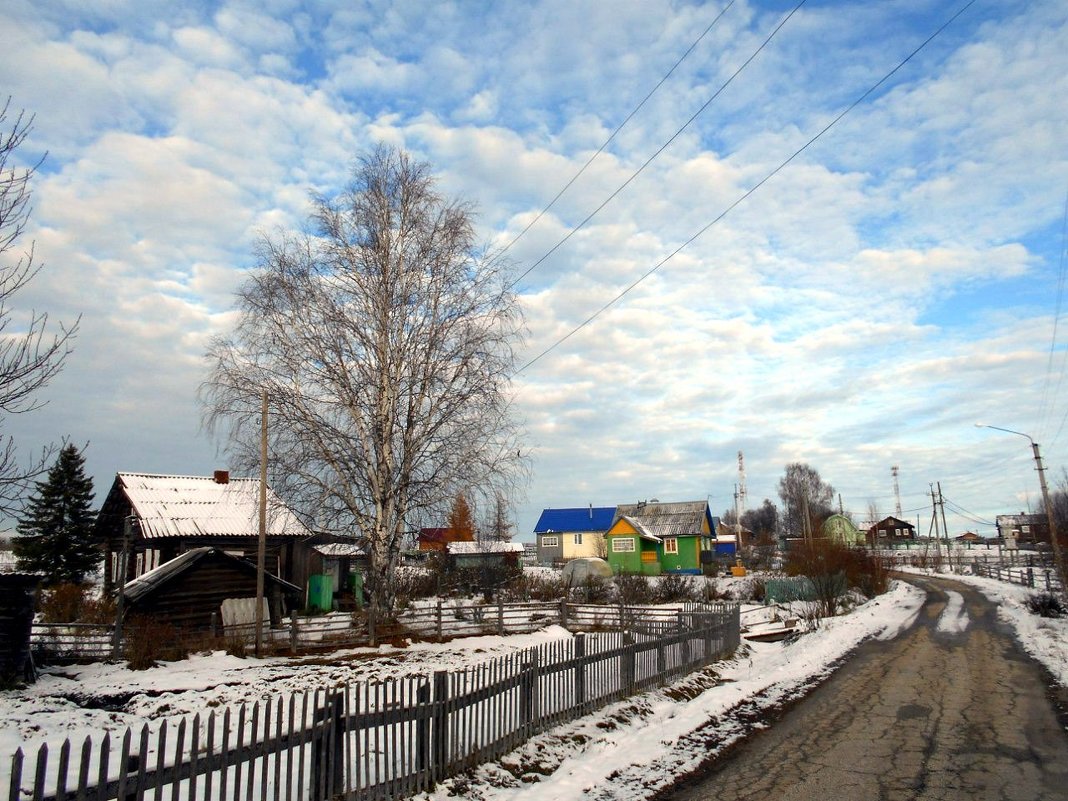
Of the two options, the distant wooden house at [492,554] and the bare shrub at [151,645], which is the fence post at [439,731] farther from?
the distant wooden house at [492,554]

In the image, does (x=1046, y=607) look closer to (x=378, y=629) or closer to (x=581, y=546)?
(x=378, y=629)

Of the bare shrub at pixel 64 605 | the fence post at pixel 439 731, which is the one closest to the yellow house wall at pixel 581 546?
the bare shrub at pixel 64 605

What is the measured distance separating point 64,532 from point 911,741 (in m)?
48.1

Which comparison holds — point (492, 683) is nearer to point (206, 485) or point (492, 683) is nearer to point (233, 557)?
point (233, 557)

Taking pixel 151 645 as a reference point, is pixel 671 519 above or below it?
above

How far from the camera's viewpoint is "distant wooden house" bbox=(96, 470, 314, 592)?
2831 centimetres

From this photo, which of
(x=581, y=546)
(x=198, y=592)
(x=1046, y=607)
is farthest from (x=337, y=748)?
(x=581, y=546)

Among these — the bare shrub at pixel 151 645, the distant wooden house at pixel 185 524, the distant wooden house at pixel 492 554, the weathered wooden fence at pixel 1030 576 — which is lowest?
the weathered wooden fence at pixel 1030 576

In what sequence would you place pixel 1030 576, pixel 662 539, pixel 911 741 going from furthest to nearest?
1. pixel 662 539
2. pixel 1030 576
3. pixel 911 741

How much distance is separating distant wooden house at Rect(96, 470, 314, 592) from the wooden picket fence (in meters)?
16.9

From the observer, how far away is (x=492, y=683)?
9.35 m

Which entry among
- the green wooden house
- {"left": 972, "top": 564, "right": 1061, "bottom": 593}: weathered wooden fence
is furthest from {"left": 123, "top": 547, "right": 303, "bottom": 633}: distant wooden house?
the green wooden house

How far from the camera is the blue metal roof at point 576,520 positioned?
7469 centimetres

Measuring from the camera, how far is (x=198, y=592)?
24.6m
